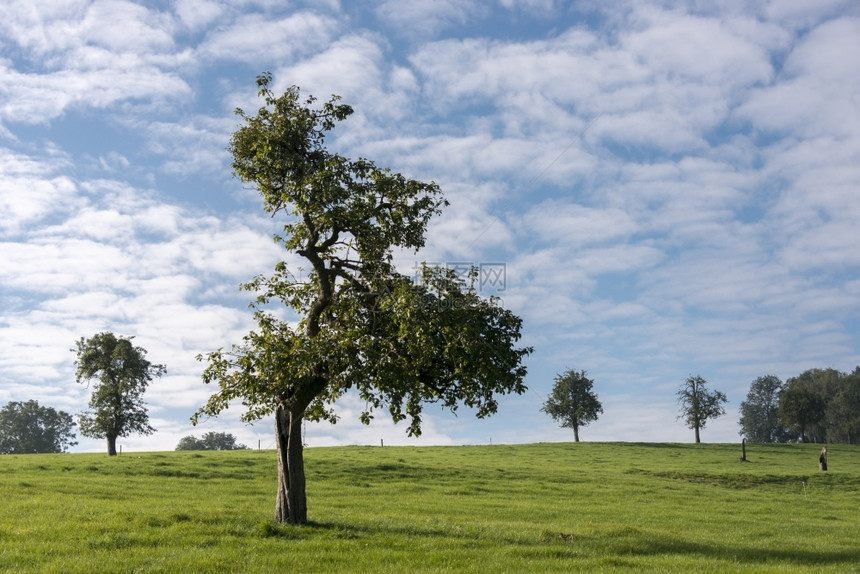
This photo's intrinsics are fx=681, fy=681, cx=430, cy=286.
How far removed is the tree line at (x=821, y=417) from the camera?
163750mm

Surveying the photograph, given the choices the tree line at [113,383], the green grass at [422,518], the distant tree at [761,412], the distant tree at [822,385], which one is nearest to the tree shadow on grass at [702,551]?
the green grass at [422,518]

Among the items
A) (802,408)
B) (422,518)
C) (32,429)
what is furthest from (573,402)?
(32,429)

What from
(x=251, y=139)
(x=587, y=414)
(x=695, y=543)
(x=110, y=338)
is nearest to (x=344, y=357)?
(x=251, y=139)

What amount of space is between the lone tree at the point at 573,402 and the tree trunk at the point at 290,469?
9068cm

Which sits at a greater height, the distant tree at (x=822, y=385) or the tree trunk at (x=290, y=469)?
the tree trunk at (x=290, y=469)

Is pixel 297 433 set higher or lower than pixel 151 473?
higher

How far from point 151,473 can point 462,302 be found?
110 feet

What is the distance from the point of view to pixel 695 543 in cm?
2739

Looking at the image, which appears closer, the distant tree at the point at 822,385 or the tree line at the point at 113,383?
the tree line at the point at 113,383

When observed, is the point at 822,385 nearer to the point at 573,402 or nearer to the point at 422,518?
the point at 573,402

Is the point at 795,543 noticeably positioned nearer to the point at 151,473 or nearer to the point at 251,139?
the point at 251,139

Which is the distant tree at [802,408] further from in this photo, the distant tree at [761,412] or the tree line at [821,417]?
the distant tree at [761,412]

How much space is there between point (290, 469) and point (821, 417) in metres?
129

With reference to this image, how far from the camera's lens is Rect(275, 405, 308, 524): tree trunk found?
26125 millimetres
